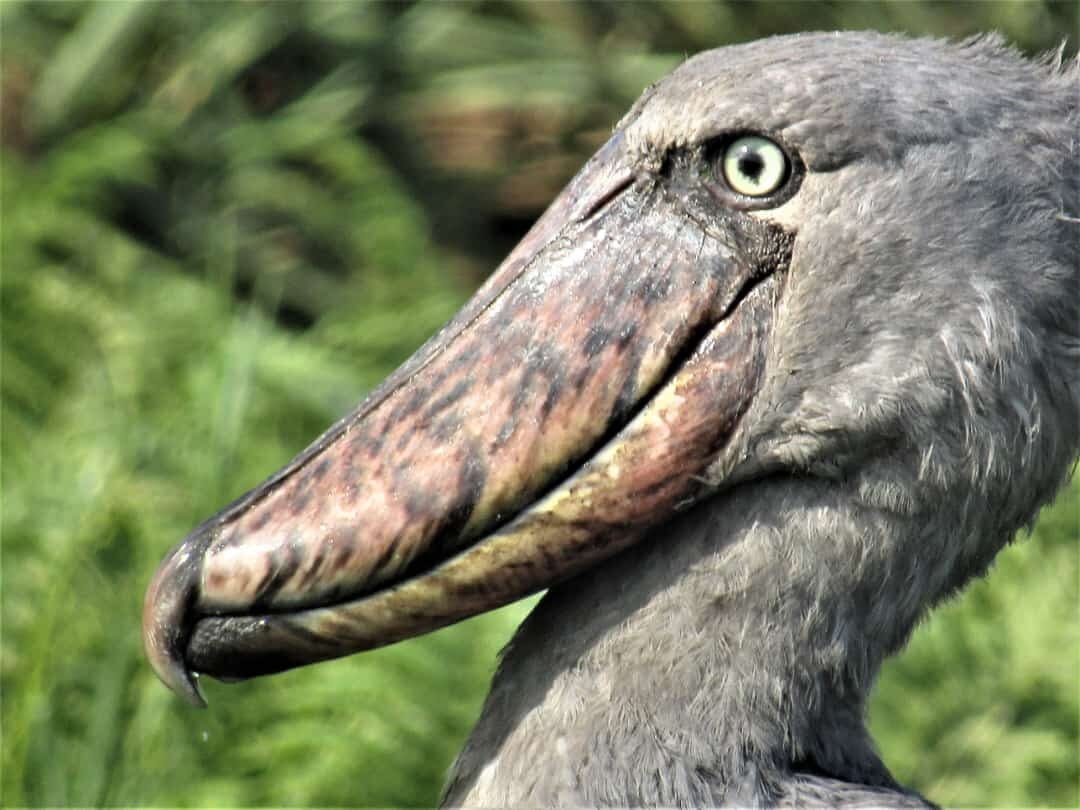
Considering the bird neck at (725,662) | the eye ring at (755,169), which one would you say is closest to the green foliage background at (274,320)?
the bird neck at (725,662)

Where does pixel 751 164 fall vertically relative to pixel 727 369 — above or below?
above

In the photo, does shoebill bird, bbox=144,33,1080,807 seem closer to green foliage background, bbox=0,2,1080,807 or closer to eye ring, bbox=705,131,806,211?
eye ring, bbox=705,131,806,211

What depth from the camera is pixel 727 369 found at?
69.4 inches

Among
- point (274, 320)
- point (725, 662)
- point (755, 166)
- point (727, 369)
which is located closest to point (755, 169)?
point (755, 166)

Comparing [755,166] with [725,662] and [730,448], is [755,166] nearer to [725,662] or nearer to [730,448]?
[730,448]

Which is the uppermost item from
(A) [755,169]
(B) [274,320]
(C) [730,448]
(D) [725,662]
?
(A) [755,169]

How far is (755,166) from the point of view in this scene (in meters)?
1.75

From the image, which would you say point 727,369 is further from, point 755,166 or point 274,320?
point 274,320

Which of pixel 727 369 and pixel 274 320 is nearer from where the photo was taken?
pixel 727 369

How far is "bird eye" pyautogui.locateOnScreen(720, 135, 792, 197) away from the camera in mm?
1742

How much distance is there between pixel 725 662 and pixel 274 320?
285 cm

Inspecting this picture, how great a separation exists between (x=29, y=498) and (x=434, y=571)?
1.80 m

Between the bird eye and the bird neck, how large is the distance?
29cm

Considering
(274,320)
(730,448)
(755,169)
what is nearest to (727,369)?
(730,448)
